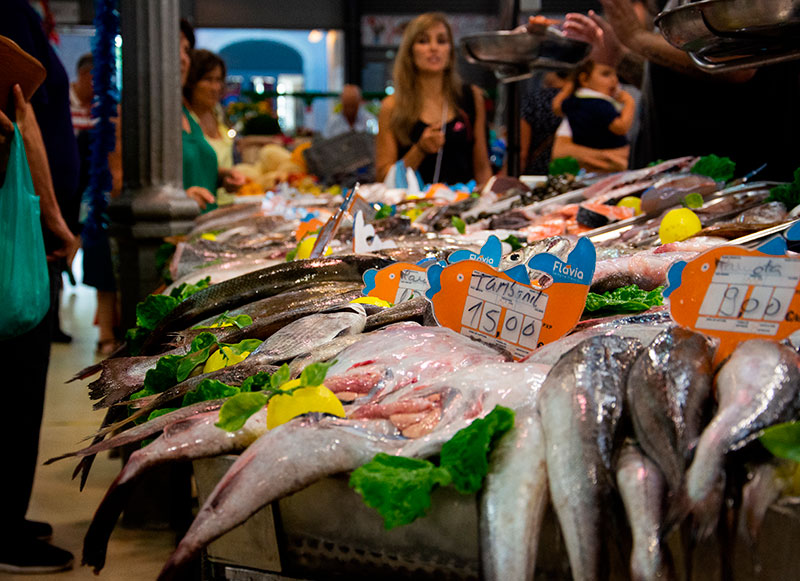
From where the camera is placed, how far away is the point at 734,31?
1.80m

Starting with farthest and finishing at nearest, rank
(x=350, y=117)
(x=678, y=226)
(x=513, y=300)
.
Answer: (x=350, y=117) < (x=678, y=226) < (x=513, y=300)

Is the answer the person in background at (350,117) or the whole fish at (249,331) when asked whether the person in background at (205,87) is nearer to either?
the person in background at (350,117)

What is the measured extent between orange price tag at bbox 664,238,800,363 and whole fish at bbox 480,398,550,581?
1.17 ft

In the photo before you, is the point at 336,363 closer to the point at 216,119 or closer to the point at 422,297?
the point at 422,297

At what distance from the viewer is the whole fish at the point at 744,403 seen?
0.95 meters

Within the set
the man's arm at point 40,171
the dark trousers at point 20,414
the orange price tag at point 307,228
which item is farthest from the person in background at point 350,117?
the dark trousers at point 20,414

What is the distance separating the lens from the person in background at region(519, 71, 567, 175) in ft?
23.7

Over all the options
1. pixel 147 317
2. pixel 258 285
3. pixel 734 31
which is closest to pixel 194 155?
pixel 147 317

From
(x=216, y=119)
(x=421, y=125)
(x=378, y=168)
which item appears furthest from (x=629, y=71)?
(x=216, y=119)

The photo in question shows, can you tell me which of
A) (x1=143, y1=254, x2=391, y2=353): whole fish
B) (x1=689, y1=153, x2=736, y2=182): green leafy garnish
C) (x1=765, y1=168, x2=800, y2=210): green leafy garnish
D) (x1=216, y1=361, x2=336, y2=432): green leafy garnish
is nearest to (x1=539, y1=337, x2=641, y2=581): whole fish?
(x1=216, y1=361, x2=336, y2=432): green leafy garnish

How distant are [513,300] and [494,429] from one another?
0.49m

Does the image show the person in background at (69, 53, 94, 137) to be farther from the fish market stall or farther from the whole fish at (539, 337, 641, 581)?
the whole fish at (539, 337, 641, 581)

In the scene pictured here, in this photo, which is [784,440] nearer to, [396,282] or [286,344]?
[286,344]

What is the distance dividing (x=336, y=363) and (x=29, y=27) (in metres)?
2.36
